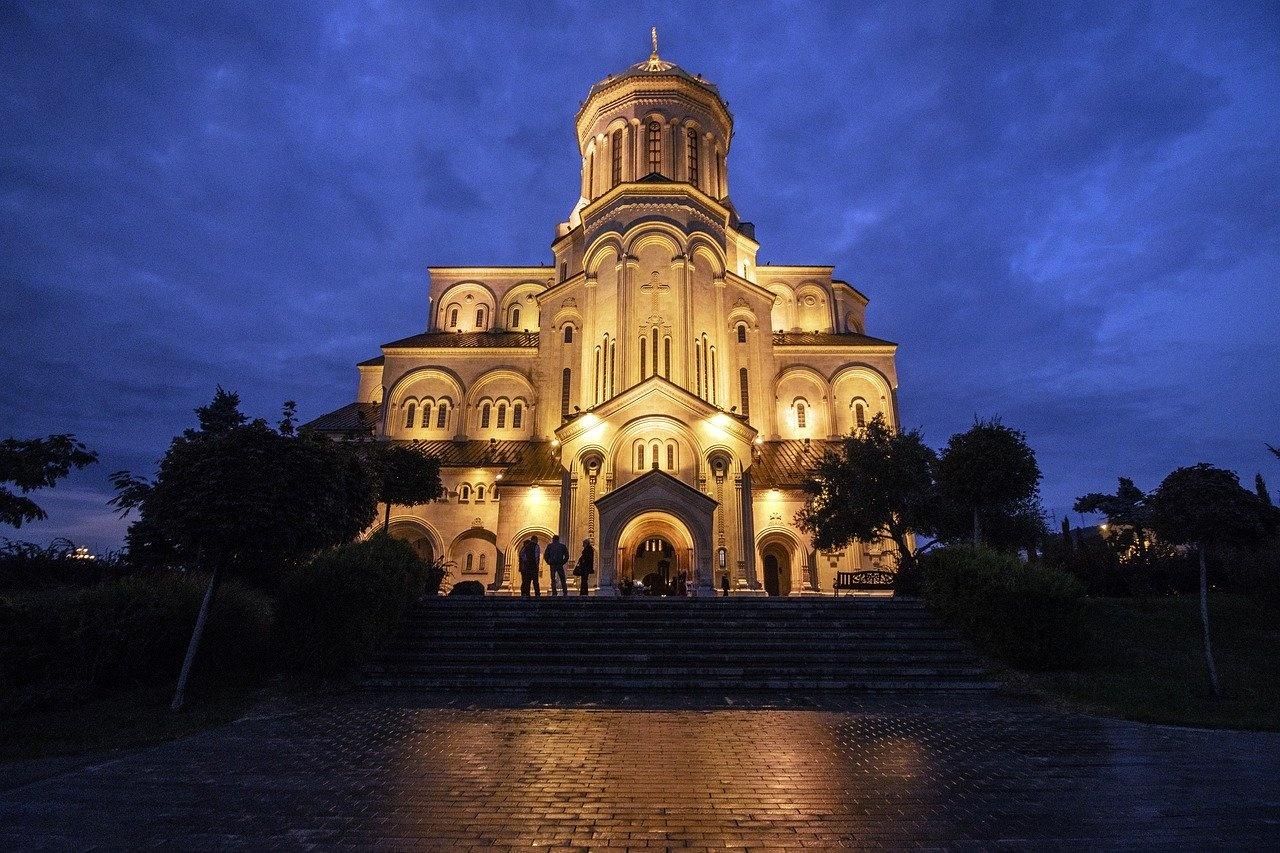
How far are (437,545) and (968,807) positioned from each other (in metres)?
27.7

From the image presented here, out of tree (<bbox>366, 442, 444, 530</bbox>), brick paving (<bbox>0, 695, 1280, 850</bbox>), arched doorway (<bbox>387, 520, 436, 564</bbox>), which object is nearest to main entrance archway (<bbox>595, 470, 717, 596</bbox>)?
tree (<bbox>366, 442, 444, 530</bbox>)

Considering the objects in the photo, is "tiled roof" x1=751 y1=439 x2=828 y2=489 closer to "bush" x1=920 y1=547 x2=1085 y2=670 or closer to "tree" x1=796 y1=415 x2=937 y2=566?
"tree" x1=796 y1=415 x2=937 y2=566

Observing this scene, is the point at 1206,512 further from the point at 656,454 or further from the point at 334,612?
the point at 656,454

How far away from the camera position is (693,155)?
115ft

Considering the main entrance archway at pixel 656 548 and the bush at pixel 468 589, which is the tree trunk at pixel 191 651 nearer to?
the bush at pixel 468 589

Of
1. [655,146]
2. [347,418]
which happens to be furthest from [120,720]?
[655,146]

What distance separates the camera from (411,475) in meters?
23.5

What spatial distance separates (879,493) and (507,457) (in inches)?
691

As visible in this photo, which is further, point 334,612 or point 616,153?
point 616,153

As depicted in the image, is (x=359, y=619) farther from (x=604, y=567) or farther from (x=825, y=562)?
(x=825, y=562)

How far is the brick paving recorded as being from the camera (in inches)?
168

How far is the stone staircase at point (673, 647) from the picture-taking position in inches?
423

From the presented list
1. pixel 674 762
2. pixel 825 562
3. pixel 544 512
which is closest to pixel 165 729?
pixel 674 762

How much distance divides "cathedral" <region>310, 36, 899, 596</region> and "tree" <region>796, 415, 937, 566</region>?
11.5 ft
